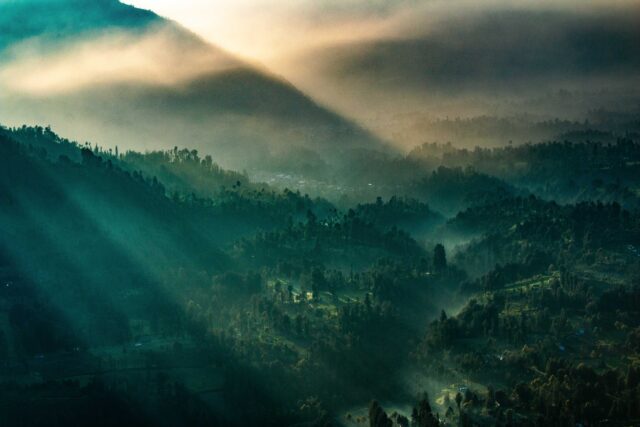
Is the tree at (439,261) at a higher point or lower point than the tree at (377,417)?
higher

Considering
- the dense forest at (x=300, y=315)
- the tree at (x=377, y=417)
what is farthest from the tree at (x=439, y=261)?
the tree at (x=377, y=417)

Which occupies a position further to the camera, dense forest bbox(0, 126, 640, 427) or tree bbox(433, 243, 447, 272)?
tree bbox(433, 243, 447, 272)

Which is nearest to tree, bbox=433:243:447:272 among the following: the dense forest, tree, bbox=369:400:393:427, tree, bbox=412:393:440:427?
the dense forest

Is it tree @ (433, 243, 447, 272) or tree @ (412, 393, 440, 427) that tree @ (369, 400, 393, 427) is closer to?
tree @ (412, 393, 440, 427)

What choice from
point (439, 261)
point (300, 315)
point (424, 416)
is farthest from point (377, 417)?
point (439, 261)

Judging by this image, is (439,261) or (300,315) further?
(439,261)

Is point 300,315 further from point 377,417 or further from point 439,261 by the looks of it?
point 439,261

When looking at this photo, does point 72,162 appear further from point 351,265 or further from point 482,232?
point 482,232

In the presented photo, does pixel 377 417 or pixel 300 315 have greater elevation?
pixel 300 315

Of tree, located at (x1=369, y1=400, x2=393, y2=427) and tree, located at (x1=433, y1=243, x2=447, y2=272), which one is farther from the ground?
tree, located at (x1=433, y1=243, x2=447, y2=272)

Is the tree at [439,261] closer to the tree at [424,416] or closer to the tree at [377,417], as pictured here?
the tree at [424,416]
